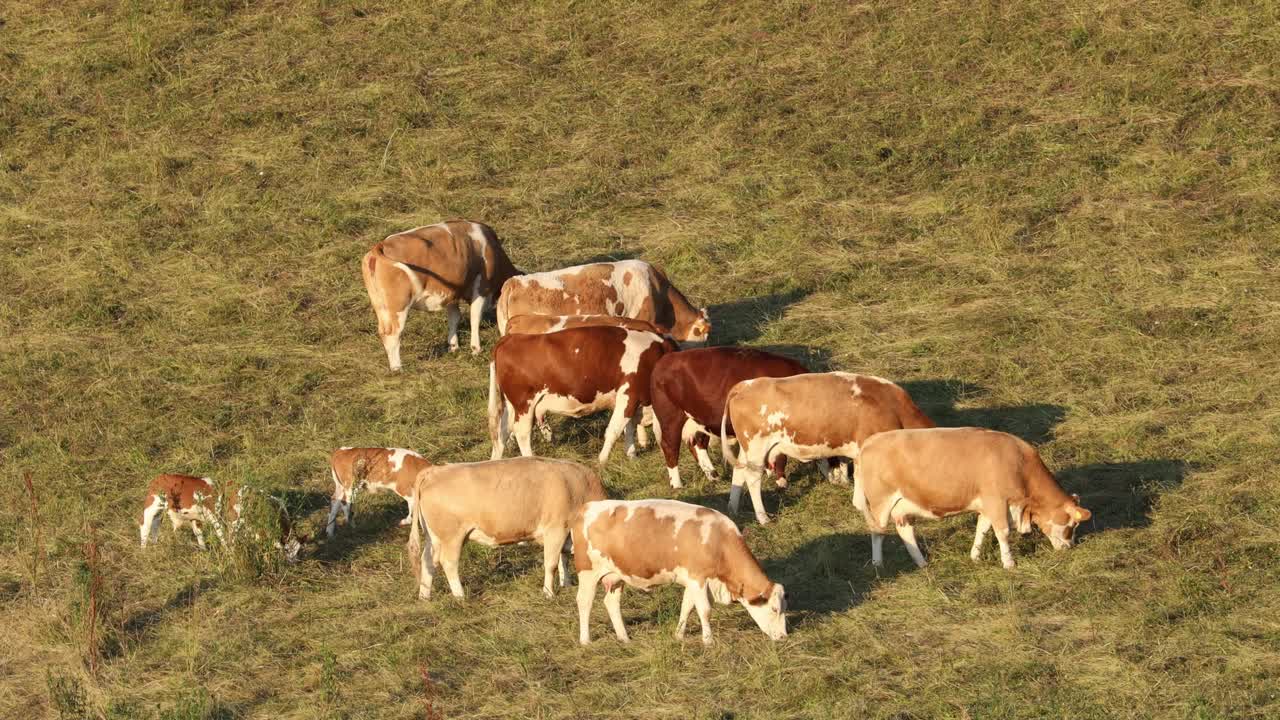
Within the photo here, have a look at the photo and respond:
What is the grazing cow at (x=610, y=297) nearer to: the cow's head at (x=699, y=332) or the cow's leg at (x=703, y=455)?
the cow's head at (x=699, y=332)

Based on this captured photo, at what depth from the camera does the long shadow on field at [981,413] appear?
49.6ft

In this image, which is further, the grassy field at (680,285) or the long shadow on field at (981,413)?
the long shadow on field at (981,413)

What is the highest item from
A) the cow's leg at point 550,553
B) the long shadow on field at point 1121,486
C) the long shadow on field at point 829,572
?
the cow's leg at point 550,553

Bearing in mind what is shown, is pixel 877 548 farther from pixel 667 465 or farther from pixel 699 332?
pixel 699 332

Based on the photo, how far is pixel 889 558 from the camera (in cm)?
1282

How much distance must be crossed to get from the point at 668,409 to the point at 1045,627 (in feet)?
14.2

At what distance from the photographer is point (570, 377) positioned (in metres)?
14.7

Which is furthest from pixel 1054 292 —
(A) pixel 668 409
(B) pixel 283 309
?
(B) pixel 283 309

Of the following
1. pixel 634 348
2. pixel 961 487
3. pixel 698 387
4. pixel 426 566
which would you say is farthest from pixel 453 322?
pixel 961 487

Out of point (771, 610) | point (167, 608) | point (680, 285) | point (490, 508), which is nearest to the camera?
point (771, 610)

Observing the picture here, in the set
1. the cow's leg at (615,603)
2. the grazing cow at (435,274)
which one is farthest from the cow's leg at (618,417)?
the cow's leg at (615,603)

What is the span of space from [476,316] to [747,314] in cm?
304

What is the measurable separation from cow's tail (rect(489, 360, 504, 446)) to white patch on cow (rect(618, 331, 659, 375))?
1170 mm

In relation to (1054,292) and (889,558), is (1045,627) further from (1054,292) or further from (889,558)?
(1054,292)
